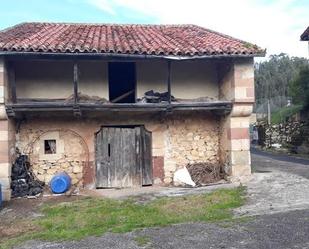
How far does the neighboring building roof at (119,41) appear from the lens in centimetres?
1040

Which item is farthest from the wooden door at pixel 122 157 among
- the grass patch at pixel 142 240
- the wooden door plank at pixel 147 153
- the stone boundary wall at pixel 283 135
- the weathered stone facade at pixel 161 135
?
the stone boundary wall at pixel 283 135

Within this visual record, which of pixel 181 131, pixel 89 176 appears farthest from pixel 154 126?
pixel 89 176

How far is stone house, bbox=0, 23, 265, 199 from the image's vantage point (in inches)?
429

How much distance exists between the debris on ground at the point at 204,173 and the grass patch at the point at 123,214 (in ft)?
5.67

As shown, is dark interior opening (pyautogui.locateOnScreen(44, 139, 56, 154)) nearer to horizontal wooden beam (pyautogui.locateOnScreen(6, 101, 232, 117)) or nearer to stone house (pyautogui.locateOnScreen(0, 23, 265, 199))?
stone house (pyautogui.locateOnScreen(0, 23, 265, 199))

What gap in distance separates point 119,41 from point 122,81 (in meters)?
1.94

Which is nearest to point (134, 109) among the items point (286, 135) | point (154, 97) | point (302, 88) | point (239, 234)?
point (154, 97)

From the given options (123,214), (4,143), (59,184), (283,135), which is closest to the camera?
(123,214)

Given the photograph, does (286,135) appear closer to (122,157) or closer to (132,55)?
(122,157)

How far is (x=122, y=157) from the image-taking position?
1184 cm

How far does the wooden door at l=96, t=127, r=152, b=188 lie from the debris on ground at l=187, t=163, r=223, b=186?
1.26 metres

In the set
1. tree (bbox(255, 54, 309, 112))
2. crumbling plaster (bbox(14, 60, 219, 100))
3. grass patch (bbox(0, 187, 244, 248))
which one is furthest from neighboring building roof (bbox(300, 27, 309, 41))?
tree (bbox(255, 54, 309, 112))

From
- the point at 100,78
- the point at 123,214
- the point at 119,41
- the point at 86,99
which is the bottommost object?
the point at 123,214

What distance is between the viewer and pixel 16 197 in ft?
34.8
